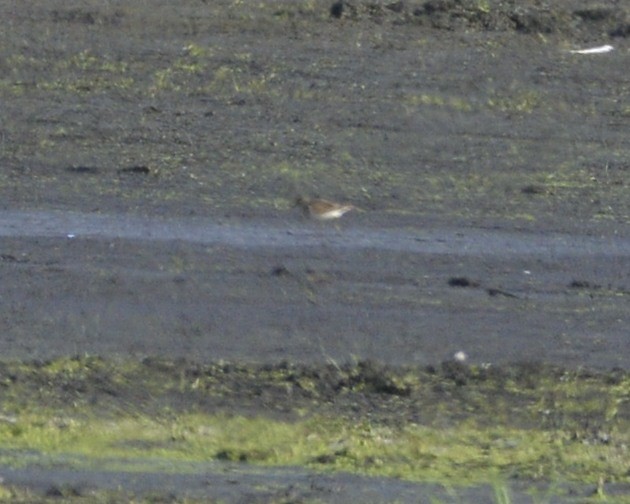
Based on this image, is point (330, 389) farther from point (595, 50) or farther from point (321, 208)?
point (595, 50)

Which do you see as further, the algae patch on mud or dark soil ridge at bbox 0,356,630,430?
dark soil ridge at bbox 0,356,630,430

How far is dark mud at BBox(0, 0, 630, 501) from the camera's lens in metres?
6.93

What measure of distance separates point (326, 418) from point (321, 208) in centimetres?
294

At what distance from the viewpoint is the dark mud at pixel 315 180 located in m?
6.93

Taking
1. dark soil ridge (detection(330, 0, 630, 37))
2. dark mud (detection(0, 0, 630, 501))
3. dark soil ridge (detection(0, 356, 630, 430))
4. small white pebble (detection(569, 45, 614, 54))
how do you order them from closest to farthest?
1. dark soil ridge (detection(0, 356, 630, 430))
2. dark mud (detection(0, 0, 630, 501))
3. small white pebble (detection(569, 45, 614, 54))
4. dark soil ridge (detection(330, 0, 630, 37))

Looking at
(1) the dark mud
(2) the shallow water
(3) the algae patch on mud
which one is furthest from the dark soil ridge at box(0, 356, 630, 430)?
(2) the shallow water

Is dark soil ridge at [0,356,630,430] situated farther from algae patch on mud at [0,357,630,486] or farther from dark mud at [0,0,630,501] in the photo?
dark mud at [0,0,630,501]

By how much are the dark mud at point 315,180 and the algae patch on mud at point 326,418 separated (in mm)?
288

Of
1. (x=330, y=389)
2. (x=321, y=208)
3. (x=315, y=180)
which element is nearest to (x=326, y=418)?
(x=330, y=389)

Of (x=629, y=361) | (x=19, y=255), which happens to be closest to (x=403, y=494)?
(x=629, y=361)

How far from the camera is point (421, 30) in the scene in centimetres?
1137

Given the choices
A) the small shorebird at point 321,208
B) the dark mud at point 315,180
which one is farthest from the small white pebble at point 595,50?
the small shorebird at point 321,208

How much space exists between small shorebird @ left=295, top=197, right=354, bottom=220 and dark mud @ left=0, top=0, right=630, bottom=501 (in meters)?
0.09

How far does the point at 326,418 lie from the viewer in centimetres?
570
